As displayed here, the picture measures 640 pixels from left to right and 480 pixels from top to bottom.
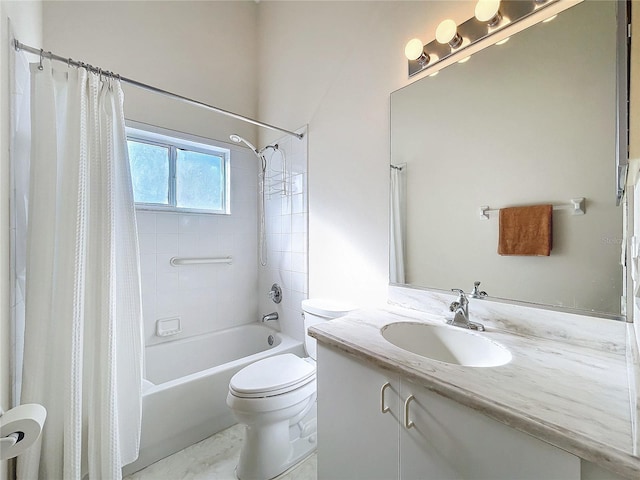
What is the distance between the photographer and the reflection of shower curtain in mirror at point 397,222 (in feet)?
4.56

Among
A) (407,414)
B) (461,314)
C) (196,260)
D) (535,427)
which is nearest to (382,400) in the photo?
(407,414)

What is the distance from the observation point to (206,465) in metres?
1.40

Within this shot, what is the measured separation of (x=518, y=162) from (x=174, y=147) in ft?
7.46

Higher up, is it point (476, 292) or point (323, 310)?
point (476, 292)

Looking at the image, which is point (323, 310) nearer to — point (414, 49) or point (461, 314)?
point (461, 314)

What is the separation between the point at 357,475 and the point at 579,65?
Result: 1.56 meters

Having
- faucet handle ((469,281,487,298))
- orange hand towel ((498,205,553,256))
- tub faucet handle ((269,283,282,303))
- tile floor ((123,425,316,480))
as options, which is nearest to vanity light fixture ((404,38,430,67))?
orange hand towel ((498,205,553,256))

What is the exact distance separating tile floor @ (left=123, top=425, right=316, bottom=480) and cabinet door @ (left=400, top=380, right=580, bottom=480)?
2.92ft

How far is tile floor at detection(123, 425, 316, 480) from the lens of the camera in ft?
4.39

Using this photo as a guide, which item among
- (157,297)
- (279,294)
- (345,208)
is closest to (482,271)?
(345,208)

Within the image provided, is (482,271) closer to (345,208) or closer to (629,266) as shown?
(629,266)

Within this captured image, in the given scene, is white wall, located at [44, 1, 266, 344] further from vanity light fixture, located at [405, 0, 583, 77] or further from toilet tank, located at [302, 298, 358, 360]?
vanity light fixture, located at [405, 0, 583, 77]

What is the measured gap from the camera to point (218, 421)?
1628 millimetres

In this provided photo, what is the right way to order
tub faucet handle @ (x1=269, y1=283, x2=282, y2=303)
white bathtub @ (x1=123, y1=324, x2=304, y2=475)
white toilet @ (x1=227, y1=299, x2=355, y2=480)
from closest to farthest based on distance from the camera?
white toilet @ (x1=227, y1=299, x2=355, y2=480), white bathtub @ (x1=123, y1=324, x2=304, y2=475), tub faucet handle @ (x1=269, y1=283, x2=282, y2=303)
